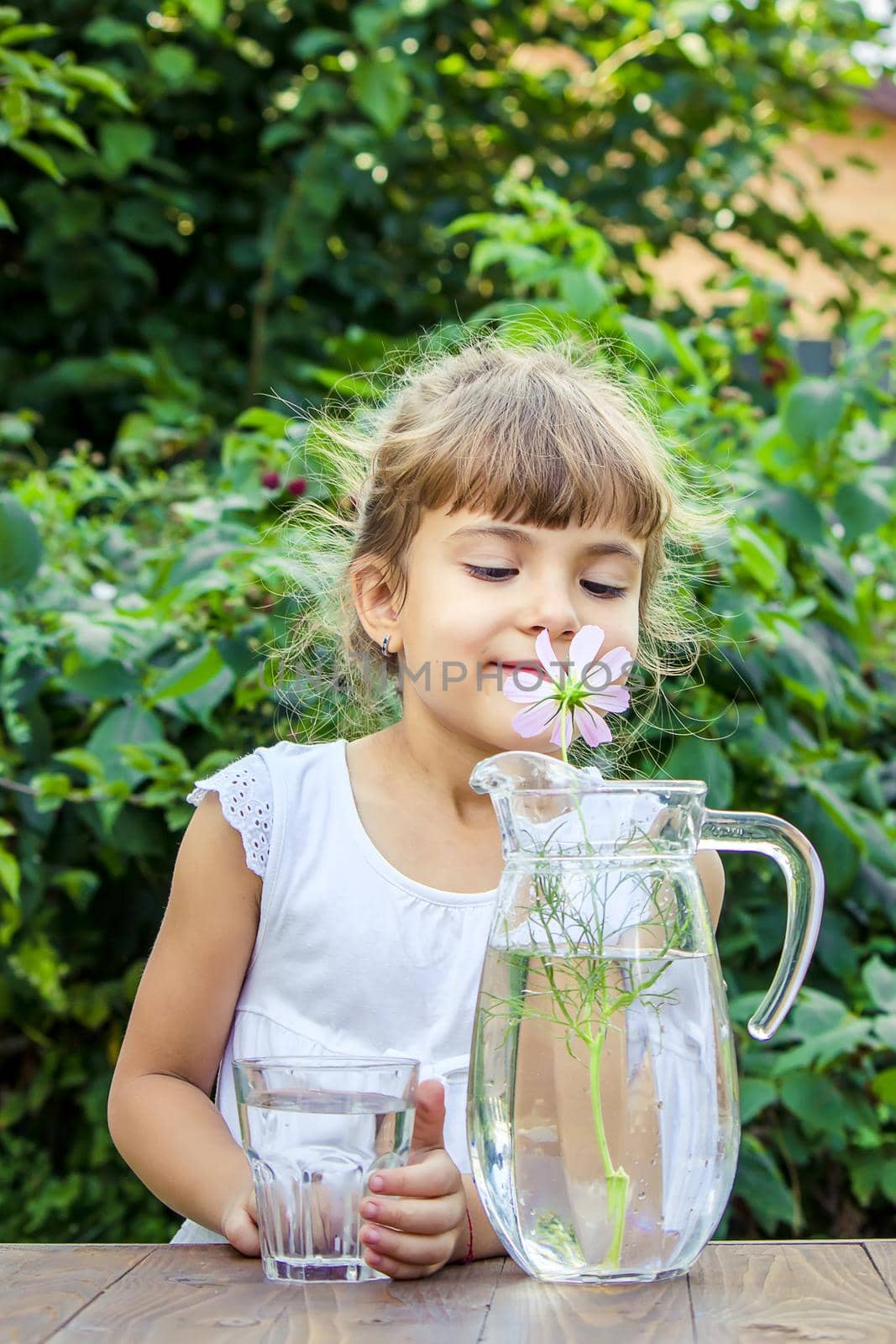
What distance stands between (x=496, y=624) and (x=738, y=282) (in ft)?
5.81

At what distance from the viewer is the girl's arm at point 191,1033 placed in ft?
3.86

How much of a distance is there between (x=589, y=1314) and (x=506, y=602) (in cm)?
62

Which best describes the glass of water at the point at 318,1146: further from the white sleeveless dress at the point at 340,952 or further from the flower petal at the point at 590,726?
the white sleeveless dress at the point at 340,952

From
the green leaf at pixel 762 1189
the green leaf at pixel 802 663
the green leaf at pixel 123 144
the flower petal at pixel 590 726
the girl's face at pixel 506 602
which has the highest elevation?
the green leaf at pixel 123 144

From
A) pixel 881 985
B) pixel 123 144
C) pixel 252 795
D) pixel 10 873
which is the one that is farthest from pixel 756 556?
pixel 123 144

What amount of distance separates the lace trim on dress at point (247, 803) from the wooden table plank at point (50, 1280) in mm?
458

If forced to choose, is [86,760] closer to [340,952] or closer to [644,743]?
[340,952]

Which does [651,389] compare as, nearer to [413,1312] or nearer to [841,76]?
[413,1312]

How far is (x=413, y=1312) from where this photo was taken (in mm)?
828

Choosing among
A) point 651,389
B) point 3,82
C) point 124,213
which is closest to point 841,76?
point 124,213

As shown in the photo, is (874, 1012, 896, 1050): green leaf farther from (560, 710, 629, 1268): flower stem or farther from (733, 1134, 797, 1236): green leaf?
(560, 710, 629, 1268): flower stem

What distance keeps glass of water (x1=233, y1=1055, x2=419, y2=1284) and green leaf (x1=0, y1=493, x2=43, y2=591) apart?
4.00ft

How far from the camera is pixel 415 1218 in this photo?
0.89m

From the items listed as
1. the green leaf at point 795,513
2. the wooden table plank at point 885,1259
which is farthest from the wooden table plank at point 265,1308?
the green leaf at point 795,513
